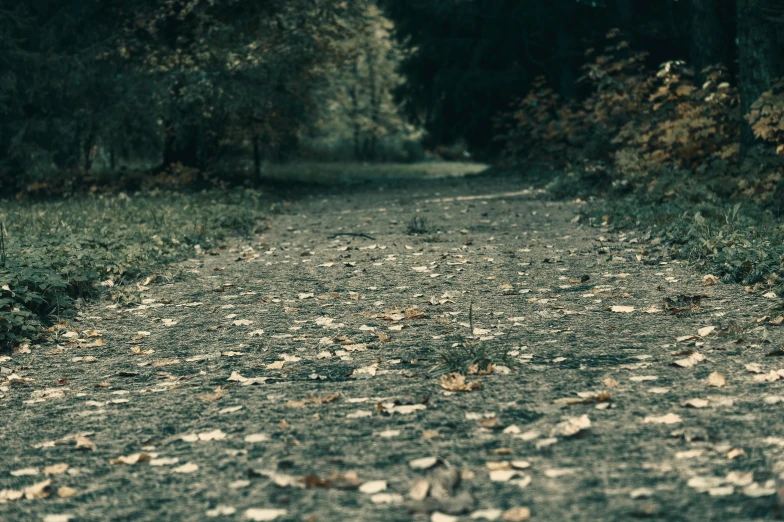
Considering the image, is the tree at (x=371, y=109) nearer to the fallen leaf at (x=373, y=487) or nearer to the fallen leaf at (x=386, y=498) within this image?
the fallen leaf at (x=373, y=487)

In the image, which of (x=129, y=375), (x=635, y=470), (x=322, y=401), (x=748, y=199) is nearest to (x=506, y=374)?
(x=322, y=401)

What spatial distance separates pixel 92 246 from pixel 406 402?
20.5ft

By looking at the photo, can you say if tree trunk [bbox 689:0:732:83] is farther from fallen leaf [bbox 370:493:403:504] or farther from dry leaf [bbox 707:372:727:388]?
fallen leaf [bbox 370:493:403:504]

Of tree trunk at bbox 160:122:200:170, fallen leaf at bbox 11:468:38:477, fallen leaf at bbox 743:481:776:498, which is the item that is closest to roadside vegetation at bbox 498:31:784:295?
fallen leaf at bbox 743:481:776:498

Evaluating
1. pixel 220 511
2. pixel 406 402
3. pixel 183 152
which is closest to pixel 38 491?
pixel 220 511

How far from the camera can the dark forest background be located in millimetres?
15328

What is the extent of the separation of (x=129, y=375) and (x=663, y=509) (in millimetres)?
3633

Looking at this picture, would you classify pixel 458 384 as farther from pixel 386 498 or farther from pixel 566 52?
pixel 566 52

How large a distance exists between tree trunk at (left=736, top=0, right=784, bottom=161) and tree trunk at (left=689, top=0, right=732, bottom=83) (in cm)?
275

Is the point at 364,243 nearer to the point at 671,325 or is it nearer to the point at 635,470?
the point at 671,325

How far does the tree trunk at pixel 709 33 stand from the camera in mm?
15570

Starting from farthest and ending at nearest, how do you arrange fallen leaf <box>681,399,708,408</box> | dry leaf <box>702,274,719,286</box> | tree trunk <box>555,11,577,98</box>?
tree trunk <box>555,11,577,98</box>, dry leaf <box>702,274,719,286</box>, fallen leaf <box>681,399,708,408</box>

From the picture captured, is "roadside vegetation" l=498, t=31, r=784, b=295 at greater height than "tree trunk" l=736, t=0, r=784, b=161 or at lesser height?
lesser

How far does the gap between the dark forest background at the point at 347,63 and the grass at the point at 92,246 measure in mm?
3857
